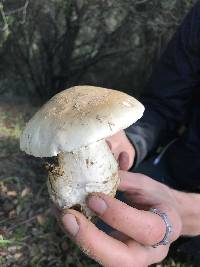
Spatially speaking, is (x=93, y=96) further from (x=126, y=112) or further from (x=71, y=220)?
(x=71, y=220)

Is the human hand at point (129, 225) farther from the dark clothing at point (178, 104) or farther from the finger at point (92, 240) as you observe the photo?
the dark clothing at point (178, 104)

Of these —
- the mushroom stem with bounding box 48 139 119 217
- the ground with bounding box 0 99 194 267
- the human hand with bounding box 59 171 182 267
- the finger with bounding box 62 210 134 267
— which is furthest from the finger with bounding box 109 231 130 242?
the ground with bounding box 0 99 194 267

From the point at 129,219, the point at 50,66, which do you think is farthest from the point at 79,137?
the point at 50,66

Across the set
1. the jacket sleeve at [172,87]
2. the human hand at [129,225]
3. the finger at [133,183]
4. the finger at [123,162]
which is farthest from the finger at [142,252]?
the jacket sleeve at [172,87]

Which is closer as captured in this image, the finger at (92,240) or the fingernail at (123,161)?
the finger at (92,240)

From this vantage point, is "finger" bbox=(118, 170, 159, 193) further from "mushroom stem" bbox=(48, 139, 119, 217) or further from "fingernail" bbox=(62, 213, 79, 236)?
"fingernail" bbox=(62, 213, 79, 236)
